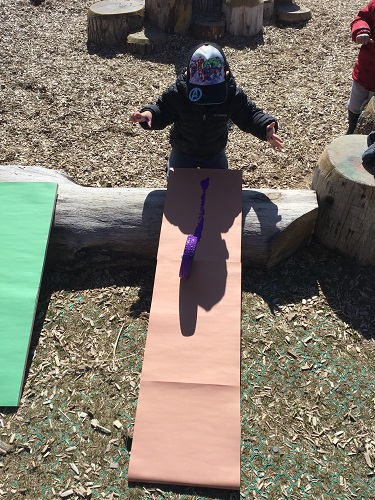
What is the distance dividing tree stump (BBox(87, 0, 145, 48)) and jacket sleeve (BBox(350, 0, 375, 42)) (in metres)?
3.64

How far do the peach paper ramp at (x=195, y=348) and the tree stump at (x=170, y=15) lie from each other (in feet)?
14.3

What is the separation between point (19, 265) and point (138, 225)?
2.96 feet

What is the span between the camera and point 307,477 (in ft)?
8.82

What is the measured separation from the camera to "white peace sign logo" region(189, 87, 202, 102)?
3.43 metres

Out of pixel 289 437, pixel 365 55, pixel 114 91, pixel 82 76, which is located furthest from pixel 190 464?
pixel 82 76

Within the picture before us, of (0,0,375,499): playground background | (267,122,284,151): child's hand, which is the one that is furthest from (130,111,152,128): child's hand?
(0,0,375,499): playground background

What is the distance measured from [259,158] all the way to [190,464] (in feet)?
11.0

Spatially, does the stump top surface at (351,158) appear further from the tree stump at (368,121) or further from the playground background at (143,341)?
the playground background at (143,341)

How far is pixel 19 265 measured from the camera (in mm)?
3609

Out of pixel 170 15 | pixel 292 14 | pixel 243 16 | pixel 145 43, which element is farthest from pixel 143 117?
pixel 292 14

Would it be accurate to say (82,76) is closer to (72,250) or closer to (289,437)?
(72,250)

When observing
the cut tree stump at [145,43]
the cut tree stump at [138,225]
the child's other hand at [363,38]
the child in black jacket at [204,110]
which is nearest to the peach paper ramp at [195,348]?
the cut tree stump at [138,225]

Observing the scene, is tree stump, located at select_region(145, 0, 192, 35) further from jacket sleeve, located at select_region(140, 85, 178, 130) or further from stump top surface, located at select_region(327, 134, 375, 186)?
stump top surface, located at select_region(327, 134, 375, 186)

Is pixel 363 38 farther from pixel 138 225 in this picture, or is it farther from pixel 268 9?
pixel 268 9
